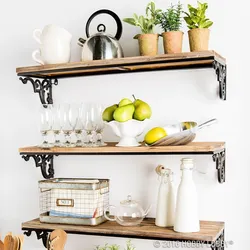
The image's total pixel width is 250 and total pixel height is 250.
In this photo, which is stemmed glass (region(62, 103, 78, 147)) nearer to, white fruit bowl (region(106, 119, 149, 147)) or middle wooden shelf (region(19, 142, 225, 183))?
middle wooden shelf (region(19, 142, 225, 183))

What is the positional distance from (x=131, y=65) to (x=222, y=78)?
1.09 ft

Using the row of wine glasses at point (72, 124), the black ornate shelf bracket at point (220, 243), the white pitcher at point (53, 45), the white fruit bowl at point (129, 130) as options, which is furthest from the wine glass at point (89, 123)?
the black ornate shelf bracket at point (220, 243)

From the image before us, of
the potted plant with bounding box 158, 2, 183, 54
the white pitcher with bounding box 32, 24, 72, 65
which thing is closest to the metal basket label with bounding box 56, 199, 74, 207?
the white pitcher with bounding box 32, 24, 72, 65

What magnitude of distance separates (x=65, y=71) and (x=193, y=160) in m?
0.60

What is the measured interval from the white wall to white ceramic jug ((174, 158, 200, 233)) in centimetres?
16

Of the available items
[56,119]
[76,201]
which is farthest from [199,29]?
[76,201]

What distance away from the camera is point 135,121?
5.58 ft

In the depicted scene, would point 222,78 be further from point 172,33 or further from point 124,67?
point 124,67

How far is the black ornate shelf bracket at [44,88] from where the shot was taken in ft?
6.40

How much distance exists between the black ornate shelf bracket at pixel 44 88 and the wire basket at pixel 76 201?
1.20ft

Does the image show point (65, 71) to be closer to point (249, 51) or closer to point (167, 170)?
point (167, 170)

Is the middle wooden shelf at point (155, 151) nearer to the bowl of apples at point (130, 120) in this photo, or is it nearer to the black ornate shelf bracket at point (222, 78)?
the bowl of apples at point (130, 120)

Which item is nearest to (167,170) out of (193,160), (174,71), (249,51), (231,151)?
(193,160)

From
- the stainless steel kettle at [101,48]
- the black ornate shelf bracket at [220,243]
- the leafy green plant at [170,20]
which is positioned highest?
the leafy green plant at [170,20]
